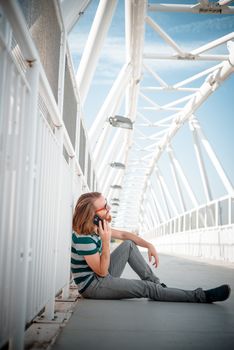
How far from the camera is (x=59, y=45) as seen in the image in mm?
3668

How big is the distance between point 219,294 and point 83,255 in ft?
4.54

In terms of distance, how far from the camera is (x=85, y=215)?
425 centimetres

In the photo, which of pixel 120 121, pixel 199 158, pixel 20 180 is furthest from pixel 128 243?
pixel 199 158

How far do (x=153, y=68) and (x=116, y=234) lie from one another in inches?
646

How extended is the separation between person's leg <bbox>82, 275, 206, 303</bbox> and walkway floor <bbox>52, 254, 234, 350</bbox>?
0.08 meters

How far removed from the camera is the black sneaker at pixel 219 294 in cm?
400

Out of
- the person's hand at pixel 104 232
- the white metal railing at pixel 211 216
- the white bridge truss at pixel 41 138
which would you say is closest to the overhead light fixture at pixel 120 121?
the white bridge truss at pixel 41 138

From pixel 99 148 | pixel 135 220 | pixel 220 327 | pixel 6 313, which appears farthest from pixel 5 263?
pixel 135 220

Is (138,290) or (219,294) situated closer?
(219,294)

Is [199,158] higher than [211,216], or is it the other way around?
[199,158]

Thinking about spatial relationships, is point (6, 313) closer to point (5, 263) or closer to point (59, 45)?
point (5, 263)

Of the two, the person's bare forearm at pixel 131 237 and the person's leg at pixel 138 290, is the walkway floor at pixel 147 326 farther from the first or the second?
the person's bare forearm at pixel 131 237

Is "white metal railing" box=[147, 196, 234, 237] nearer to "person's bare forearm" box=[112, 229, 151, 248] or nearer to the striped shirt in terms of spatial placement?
"person's bare forearm" box=[112, 229, 151, 248]

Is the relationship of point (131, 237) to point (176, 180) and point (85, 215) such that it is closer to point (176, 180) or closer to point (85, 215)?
point (85, 215)
